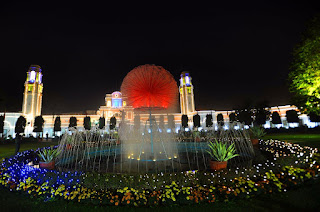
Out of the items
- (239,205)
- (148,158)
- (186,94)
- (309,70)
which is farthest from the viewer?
(186,94)

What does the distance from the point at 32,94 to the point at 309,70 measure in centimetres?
6536

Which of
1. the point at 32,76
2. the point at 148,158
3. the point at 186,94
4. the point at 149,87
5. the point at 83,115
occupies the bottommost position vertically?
the point at 148,158

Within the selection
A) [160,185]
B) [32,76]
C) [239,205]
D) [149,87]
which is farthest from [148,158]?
[32,76]

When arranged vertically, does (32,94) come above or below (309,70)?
above

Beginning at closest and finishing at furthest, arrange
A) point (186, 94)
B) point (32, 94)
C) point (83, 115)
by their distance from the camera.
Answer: point (32, 94) → point (83, 115) → point (186, 94)

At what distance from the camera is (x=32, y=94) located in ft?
179

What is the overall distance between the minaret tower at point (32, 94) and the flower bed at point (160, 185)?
57001mm

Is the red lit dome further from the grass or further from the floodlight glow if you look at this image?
the floodlight glow

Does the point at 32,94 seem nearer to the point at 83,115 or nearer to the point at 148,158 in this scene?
the point at 83,115

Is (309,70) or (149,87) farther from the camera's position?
(309,70)

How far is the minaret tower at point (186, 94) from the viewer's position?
66.3 meters

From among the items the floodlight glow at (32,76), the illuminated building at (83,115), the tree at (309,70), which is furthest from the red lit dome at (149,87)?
the floodlight glow at (32,76)

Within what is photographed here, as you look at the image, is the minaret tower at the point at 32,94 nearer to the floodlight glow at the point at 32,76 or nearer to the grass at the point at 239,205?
the floodlight glow at the point at 32,76

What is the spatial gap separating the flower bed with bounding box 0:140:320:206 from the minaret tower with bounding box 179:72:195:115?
59574 mm
